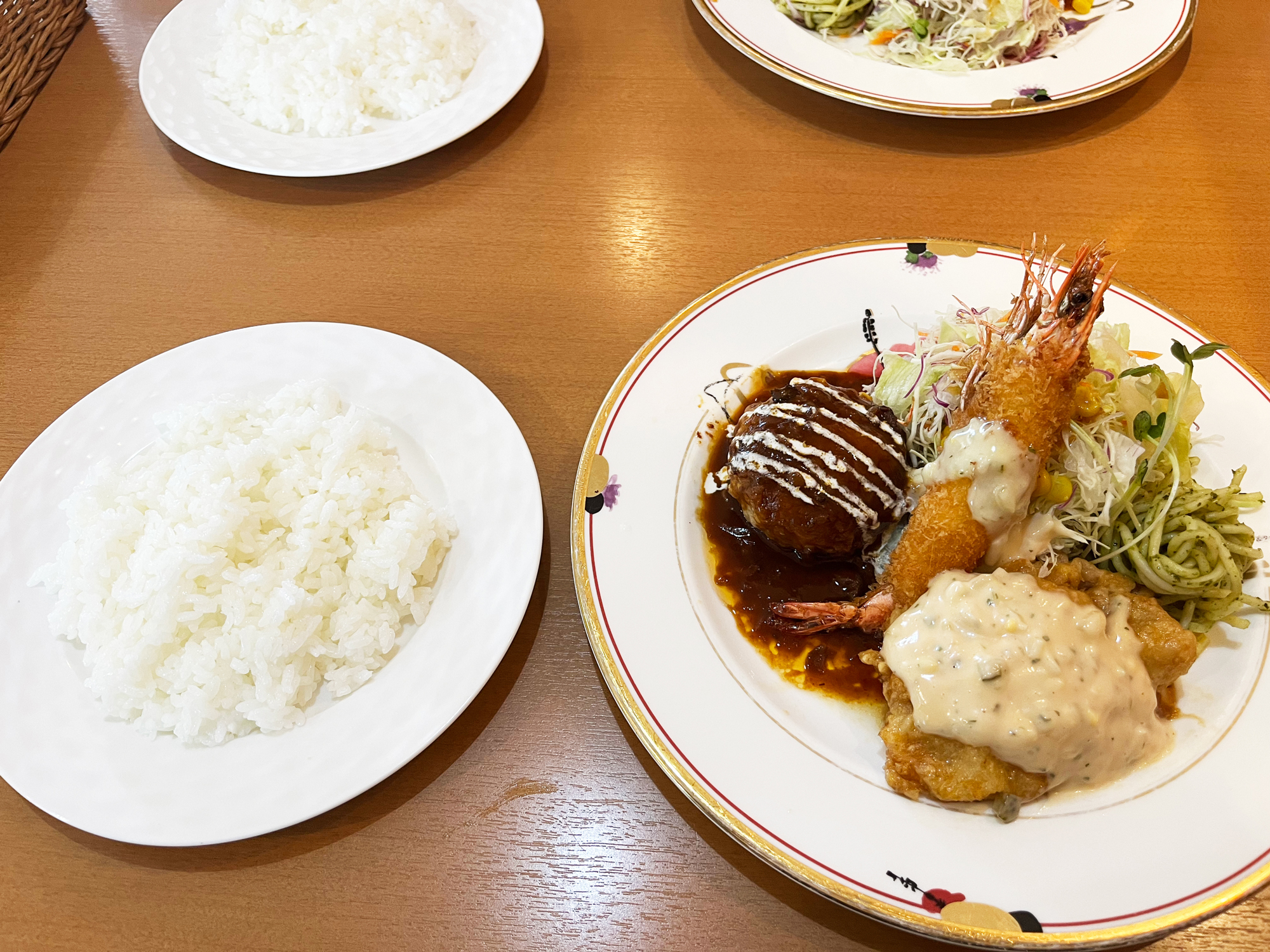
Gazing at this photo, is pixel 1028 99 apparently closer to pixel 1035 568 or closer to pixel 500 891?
pixel 1035 568

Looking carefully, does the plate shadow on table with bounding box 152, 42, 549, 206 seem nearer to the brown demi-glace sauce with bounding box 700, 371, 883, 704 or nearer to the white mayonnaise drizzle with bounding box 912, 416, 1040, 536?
the brown demi-glace sauce with bounding box 700, 371, 883, 704

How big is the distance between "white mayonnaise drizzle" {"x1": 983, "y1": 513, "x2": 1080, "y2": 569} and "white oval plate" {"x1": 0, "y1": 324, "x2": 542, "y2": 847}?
39.5 inches

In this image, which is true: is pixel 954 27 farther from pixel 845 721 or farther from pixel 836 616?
pixel 845 721

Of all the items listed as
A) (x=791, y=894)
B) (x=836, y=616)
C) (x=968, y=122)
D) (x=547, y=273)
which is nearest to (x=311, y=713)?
(x=791, y=894)

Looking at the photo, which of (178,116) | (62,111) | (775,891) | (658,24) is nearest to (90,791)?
(775,891)

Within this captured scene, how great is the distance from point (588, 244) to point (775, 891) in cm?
179

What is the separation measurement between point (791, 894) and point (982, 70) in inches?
95.5

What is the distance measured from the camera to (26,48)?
273 cm

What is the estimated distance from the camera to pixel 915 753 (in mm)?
1418

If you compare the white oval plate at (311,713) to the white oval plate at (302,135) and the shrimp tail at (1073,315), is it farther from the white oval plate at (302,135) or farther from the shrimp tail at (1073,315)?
the shrimp tail at (1073,315)

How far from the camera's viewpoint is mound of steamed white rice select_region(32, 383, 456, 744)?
1459 mm

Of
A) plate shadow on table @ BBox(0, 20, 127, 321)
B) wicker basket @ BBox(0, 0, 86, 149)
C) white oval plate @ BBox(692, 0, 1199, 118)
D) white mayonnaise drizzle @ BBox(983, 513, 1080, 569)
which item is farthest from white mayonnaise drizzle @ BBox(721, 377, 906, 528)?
wicker basket @ BBox(0, 0, 86, 149)

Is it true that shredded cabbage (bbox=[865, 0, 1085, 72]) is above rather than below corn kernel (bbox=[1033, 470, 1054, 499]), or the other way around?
above

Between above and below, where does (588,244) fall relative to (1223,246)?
below
